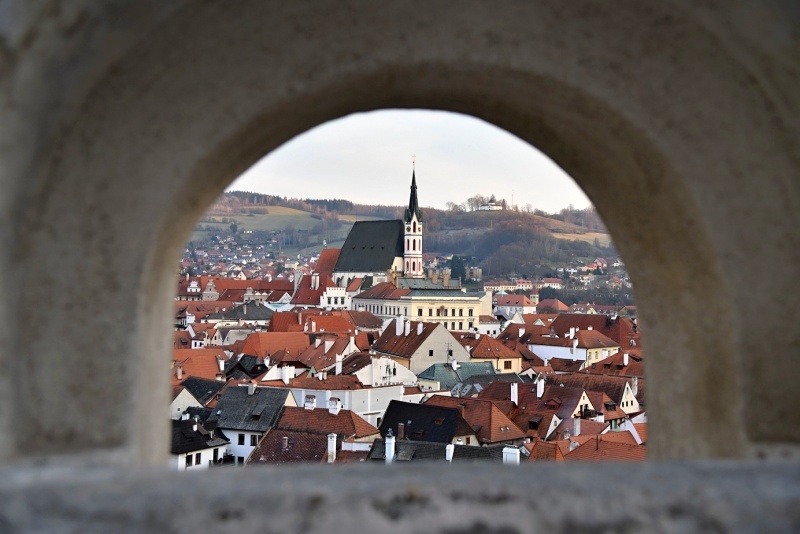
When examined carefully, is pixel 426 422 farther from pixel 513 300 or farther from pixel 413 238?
pixel 513 300

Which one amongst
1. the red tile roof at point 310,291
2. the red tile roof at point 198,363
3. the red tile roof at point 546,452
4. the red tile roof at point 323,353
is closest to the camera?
the red tile roof at point 546,452

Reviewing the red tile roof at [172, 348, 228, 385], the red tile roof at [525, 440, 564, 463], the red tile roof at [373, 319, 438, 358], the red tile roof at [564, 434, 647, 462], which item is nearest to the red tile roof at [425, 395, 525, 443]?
the red tile roof at [525, 440, 564, 463]

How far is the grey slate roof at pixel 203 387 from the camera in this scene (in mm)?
42031

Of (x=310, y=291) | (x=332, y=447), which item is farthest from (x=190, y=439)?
(x=310, y=291)

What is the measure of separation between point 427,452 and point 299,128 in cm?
2660

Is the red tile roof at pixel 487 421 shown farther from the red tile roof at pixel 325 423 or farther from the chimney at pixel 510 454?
the chimney at pixel 510 454

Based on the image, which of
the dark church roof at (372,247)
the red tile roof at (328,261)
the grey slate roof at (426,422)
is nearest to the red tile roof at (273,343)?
the grey slate roof at (426,422)

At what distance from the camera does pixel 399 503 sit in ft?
6.99

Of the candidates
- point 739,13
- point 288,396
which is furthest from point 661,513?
point 288,396

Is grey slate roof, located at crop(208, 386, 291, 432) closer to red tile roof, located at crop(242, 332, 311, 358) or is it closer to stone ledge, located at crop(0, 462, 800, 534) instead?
red tile roof, located at crop(242, 332, 311, 358)

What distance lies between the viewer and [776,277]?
2598mm

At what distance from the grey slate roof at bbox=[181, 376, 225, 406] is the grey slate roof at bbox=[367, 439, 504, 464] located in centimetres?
1475

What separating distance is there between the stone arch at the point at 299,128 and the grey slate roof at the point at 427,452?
25.5 m

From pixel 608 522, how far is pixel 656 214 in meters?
1.16
